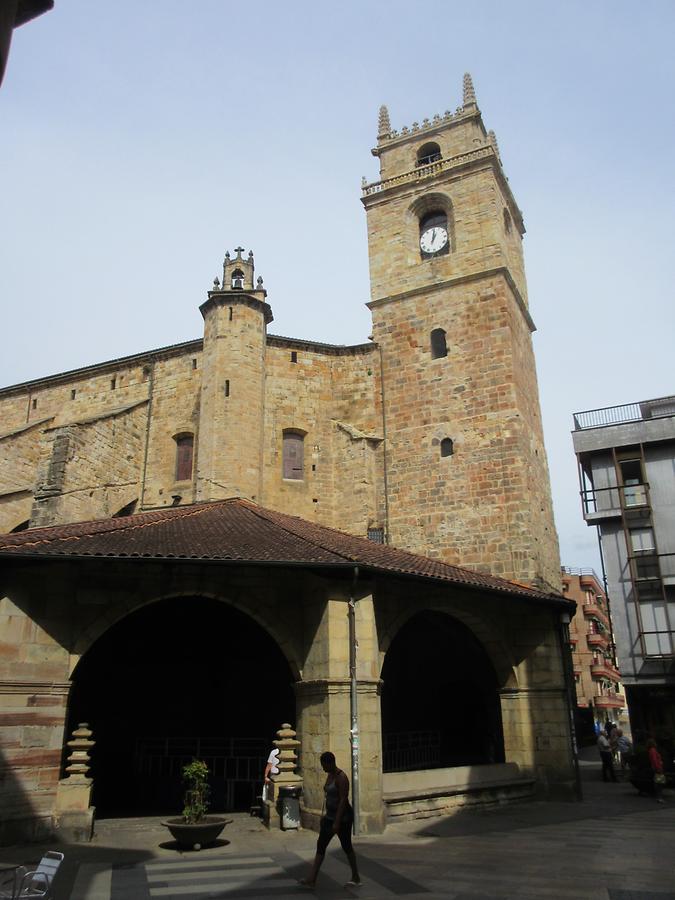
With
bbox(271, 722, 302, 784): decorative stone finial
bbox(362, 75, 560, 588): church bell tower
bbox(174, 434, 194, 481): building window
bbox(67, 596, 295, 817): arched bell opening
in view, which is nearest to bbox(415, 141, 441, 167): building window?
bbox(362, 75, 560, 588): church bell tower

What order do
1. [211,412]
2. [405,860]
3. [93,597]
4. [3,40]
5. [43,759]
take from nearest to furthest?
[3,40]
[405,860]
[43,759]
[93,597]
[211,412]

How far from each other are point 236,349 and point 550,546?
1179 cm

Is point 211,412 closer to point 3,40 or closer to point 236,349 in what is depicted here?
point 236,349

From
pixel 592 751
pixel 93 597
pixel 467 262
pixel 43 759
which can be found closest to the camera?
pixel 43 759

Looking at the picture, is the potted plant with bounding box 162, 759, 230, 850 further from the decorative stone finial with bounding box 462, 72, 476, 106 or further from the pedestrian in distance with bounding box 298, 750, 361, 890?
the decorative stone finial with bounding box 462, 72, 476, 106

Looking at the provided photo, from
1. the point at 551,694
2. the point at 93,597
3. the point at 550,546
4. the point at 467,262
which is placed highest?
the point at 467,262

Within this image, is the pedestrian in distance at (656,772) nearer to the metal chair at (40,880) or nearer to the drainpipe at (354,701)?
the drainpipe at (354,701)

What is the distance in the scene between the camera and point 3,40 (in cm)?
338

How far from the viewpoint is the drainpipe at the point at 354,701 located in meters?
11.1

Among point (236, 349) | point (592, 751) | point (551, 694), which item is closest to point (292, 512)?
point (236, 349)

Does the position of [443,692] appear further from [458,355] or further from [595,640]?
[595,640]

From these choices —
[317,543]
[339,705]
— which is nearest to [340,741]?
[339,705]

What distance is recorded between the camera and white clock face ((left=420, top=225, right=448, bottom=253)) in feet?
85.8

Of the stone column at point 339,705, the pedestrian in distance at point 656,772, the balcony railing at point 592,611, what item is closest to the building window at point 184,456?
the stone column at point 339,705
